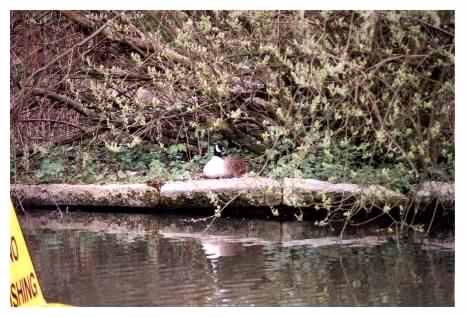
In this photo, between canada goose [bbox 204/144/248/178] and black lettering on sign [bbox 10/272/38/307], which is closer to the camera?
black lettering on sign [bbox 10/272/38/307]

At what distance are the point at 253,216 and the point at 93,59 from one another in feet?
3.67

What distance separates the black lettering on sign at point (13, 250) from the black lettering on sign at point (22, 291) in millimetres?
110

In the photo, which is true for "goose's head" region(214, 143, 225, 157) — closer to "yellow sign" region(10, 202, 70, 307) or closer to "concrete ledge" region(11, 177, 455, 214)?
"concrete ledge" region(11, 177, 455, 214)

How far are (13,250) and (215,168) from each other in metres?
1.04

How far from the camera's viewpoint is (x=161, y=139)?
3678 mm

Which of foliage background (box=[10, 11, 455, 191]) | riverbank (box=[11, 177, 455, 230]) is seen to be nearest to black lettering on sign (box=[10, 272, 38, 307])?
riverbank (box=[11, 177, 455, 230])

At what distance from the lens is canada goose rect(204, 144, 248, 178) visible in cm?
364

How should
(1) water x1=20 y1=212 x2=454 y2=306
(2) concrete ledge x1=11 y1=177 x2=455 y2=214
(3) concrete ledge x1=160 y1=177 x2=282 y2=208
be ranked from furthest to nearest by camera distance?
1. (3) concrete ledge x1=160 y1=177 x2=282 y2=208
2. (2) concrete ledge x1=11 y1=177 x2=455 y2=214
3. (1) water x1=20 y1=212 x2=454 y2=306

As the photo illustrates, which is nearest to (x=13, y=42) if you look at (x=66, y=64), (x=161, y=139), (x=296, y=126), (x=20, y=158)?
(x=66, y=64)

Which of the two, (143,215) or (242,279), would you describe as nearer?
(242,279)

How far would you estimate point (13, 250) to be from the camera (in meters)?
3.50

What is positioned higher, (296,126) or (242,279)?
(296,126)

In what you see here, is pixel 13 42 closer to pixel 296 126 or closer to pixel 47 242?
pixel 47 242
